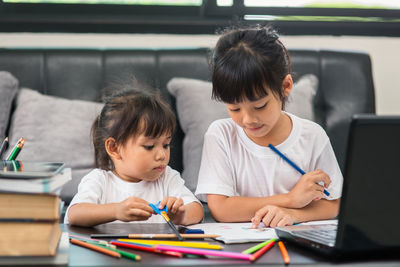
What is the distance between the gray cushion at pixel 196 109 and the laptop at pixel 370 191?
1027mm

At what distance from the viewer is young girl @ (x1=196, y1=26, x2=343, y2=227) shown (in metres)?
1.21

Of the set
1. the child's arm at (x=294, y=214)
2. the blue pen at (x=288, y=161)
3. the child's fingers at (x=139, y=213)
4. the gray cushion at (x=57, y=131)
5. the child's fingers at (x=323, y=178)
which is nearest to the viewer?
the child's fingers at (x=139, y=213)

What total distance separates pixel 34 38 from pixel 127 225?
1444 mm

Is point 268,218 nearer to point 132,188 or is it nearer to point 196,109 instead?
point 132,188

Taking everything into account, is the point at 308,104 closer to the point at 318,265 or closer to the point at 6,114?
the point at 6,114

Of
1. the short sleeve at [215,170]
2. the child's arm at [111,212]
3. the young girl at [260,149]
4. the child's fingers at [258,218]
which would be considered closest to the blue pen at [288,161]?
the young girl at [260,149]

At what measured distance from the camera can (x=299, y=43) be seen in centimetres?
237

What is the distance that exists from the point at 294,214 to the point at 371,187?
56cm

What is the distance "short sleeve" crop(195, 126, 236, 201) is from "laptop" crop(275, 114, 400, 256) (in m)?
0.62

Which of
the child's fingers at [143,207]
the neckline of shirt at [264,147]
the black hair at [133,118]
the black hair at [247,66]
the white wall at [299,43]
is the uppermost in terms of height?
the white wall at [299,43]

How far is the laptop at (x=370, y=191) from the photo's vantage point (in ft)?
2.17

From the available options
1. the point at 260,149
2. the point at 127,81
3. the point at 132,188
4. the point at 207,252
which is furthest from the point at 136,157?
the point at 127,81

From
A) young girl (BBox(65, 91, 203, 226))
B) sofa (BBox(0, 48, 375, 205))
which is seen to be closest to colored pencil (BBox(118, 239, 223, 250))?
young girl (BBox(65, 91, 203, 226))

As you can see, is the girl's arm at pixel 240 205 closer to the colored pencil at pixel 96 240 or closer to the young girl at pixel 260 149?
the young girl at pixel 260 149
